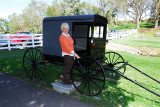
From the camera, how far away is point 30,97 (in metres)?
3.96

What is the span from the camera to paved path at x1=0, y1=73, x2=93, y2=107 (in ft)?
11.8

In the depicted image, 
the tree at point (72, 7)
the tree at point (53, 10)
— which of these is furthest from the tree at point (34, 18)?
the tree at point (72, 7)

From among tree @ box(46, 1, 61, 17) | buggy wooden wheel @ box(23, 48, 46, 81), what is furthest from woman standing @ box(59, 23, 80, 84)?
tree @ box(46, 1, 61, 17)

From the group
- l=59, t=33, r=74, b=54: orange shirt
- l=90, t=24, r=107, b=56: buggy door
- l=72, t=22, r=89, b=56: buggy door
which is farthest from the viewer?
l=72, t=22, r=89, b=56: buggy door

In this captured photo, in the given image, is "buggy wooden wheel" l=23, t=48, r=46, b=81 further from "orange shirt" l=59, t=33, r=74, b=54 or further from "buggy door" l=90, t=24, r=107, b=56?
"buggy door" l=90, t=24, r=107, b=56

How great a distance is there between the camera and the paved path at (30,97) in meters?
3.60

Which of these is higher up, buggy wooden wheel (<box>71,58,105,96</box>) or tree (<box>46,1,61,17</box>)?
tree (<box>46,1,61,17</box>)

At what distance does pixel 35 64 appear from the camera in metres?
5.37

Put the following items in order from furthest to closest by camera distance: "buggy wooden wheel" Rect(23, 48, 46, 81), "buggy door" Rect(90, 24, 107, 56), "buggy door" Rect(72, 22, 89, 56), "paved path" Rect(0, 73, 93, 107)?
1. "buggy door" Rect(72, 22, 89, 56)
2. "buggy wooden wheel" Rect(23, 48, 46, 81)
3. "buggy door" Rect(90, 24, 107, 56)
4. "paved path" Rect(0, 73, 93, 107)

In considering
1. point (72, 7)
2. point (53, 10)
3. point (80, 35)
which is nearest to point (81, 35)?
point (80, 35)

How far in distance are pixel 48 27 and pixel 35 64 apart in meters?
1.57

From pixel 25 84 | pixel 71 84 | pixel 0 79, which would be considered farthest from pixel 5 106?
pixel 0 79

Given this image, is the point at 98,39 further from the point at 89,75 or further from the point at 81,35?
the point at 81,35

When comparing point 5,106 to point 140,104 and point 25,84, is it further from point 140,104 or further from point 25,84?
point 140,104
